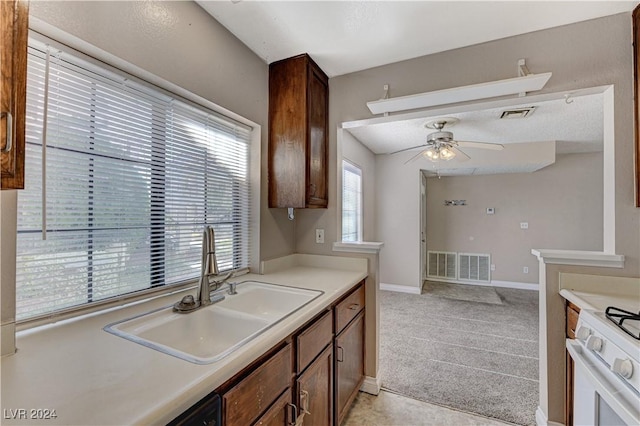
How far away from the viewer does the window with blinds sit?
3.43 ft

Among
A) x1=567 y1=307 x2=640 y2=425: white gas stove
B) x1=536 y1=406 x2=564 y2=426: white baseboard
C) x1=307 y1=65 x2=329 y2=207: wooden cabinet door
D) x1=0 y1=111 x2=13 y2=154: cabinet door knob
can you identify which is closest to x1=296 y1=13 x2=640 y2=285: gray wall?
x1=307 y1=65 x2=329 y2=207: wooden cabinet door

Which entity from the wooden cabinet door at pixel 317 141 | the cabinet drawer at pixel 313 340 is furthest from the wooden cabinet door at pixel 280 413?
the wooden cabinet door at pixel 317 141

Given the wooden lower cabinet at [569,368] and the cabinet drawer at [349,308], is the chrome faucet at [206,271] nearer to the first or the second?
the cabinet drawer at [349,308]

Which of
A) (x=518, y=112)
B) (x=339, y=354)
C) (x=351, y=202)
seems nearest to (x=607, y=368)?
(x=339, y=354)

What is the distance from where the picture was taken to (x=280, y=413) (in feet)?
3.54

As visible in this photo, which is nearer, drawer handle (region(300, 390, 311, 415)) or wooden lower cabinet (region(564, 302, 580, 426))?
drawer handle (region(300, 390, 311, 415))

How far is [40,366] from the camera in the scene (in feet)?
2.64

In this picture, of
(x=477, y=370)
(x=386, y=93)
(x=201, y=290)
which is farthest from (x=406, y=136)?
(x=201, y=290)

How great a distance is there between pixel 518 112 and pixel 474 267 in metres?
3.36

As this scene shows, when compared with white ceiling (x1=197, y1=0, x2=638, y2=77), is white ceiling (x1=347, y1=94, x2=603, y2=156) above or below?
below

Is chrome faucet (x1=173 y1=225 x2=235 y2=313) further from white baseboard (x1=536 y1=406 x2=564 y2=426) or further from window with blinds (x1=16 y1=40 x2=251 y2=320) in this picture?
white baseboard (x1=536 y1=406 x2=564 y2=426)

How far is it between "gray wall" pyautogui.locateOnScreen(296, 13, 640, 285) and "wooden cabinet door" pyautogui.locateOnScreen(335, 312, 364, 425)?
1556 millimetres

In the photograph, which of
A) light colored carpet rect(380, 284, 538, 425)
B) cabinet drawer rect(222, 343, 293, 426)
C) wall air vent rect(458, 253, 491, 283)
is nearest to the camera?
cabinet drawer rect(222, 343, 293, 426)

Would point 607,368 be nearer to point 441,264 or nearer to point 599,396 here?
point 599,396
